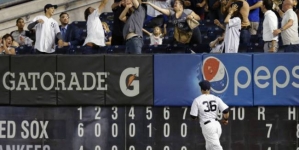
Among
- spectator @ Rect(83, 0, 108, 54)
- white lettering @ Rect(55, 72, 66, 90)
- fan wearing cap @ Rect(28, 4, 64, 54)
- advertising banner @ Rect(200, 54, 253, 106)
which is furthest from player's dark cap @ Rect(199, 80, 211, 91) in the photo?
fan wearing cap @ Rect(28, 4, 64, 54)

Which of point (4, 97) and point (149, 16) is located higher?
point (149, 16)

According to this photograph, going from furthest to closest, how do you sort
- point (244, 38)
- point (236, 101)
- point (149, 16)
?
1. point (149, 16)
2. point (244, 38)
3. point (236, 101)

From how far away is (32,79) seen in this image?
22.0m

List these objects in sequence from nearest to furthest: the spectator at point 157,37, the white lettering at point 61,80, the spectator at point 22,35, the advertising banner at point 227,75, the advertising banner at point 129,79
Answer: the advertising banner at point 227,75 → the advertising banner at point 129,79 → the white lettering at point 61,80 → the spectator at point 157,37 → the spectator at point 22,35

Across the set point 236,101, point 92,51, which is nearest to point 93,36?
point 92,51

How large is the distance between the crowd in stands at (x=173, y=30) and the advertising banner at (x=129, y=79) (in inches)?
20.1

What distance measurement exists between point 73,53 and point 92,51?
0.50 metres

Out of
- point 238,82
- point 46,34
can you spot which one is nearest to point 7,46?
point 46,34

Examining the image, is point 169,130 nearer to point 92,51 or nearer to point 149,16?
point 92,51

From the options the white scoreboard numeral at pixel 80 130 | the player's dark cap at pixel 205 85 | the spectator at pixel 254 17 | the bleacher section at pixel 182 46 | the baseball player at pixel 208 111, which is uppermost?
the spectator at pixel 254 17

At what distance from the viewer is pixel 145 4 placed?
22.9 meters

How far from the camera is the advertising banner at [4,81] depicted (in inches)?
867

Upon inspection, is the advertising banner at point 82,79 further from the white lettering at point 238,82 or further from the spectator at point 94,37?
the white lettering at point 238,82

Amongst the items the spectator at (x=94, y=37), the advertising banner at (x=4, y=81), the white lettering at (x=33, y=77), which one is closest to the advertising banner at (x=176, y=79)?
the spectator at (x=94, y=37)
